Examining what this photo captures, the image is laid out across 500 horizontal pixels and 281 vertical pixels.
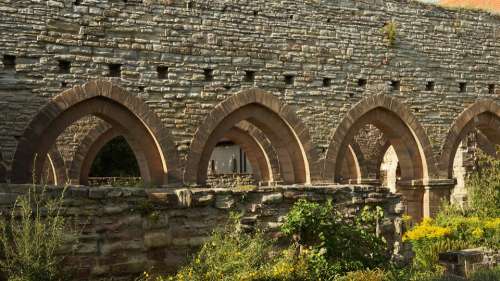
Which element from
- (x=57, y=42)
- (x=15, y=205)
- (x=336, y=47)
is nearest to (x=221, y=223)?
(x=15, y=205)

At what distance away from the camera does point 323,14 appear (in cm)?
1231

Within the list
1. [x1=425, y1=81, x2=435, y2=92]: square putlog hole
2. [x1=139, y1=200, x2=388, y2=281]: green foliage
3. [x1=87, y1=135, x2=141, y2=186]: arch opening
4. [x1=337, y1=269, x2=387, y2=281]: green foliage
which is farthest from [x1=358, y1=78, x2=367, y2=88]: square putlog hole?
[x1=87, y1=135, x2=141, y2=186]: arch opening

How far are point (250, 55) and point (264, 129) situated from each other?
5.31 ft

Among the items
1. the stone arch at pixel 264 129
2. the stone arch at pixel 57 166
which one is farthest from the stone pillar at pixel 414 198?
the stone arch at pixel 57 166

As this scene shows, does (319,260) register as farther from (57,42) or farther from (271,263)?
(57,42)

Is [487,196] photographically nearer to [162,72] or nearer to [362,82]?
[362,82]

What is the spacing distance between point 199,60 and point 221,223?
19.4 feet

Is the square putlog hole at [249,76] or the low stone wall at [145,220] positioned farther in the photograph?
the square putlog hole at [249,76]

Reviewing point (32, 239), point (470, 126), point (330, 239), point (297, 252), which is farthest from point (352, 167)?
point (32, 239)

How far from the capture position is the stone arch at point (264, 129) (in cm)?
1066

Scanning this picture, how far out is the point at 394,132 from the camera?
518 inches

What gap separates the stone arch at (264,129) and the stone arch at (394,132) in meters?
0.76

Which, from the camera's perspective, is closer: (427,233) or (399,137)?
(427,233)

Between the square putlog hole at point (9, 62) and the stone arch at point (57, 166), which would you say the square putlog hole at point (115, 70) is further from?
the stone arch at point (57, 166)
